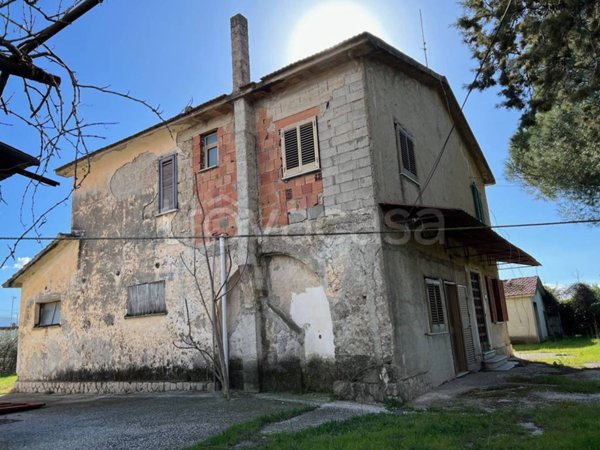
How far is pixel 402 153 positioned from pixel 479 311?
611 centimetres

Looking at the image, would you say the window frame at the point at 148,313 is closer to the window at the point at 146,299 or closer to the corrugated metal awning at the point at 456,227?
the window at the point at 146,299

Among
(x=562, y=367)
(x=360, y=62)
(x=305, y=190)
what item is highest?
(x=360, y=62)

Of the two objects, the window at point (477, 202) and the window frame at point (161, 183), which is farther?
the window at point (477, 202)

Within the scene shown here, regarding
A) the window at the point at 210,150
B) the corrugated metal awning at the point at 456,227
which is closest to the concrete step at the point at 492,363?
the corrugated metal awning at the point at 456,227

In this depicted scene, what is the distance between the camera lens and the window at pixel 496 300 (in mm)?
14455

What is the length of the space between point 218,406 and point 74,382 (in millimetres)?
Result: 6028

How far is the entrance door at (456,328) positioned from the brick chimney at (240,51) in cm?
661

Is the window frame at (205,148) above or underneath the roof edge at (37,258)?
above

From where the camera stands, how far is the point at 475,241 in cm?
1091

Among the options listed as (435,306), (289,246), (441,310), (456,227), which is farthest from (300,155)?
(441,310)

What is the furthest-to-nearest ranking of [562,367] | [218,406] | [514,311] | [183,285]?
[514,311], [562,367], [183,285], [218,406]

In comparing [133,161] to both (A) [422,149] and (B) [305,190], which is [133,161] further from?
(A) [422,149]

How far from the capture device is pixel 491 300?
1458 centimetres

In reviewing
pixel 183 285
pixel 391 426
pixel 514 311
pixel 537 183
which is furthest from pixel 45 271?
pixel 514 311
